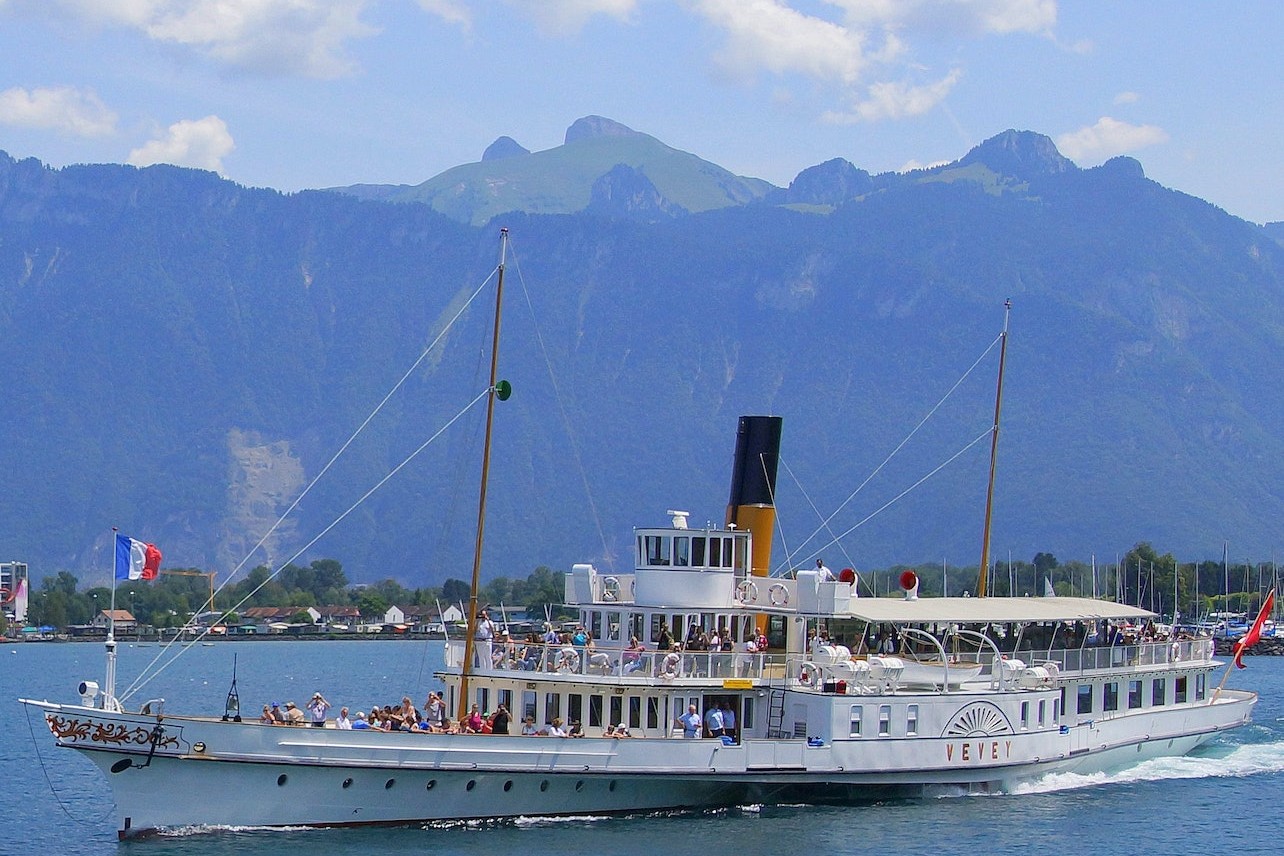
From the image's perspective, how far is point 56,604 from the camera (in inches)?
7618

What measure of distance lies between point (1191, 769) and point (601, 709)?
1949cm

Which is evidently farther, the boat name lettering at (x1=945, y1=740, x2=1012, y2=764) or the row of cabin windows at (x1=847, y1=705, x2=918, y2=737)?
the boat name lettering at (x1=945, y1=740, x2=1012, y2=764)

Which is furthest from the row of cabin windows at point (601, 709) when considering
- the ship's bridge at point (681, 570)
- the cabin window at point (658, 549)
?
the cabin window at point (658, 549)

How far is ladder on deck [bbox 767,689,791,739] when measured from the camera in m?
43.5

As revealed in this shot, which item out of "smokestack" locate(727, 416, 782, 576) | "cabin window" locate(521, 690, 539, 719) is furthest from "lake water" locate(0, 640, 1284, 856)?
"smokestack" locate(727, 416, 782, 576)

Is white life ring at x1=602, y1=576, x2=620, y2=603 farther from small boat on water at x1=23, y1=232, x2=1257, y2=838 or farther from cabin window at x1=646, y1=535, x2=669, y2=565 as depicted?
cabin window at x1=646, y1=535, x2=669, y2=565

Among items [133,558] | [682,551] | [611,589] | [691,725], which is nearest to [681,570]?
[682,551]

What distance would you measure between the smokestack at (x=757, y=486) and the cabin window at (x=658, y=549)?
8.45 feet

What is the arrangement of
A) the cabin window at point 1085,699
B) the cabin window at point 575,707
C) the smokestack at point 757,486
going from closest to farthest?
1. the cabin window at point 575,707
2. the smokestack at point 757,486
3. the cabin window at point 1085,699

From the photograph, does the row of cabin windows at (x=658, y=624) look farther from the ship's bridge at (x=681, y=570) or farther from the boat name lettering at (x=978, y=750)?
the boat name lettering at (x=978, y=750)

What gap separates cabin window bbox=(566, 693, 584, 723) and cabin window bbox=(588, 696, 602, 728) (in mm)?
216

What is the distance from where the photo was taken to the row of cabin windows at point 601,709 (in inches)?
1673

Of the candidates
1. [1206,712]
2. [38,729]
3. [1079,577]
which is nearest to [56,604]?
[1079,577]

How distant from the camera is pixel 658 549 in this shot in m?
45.2
